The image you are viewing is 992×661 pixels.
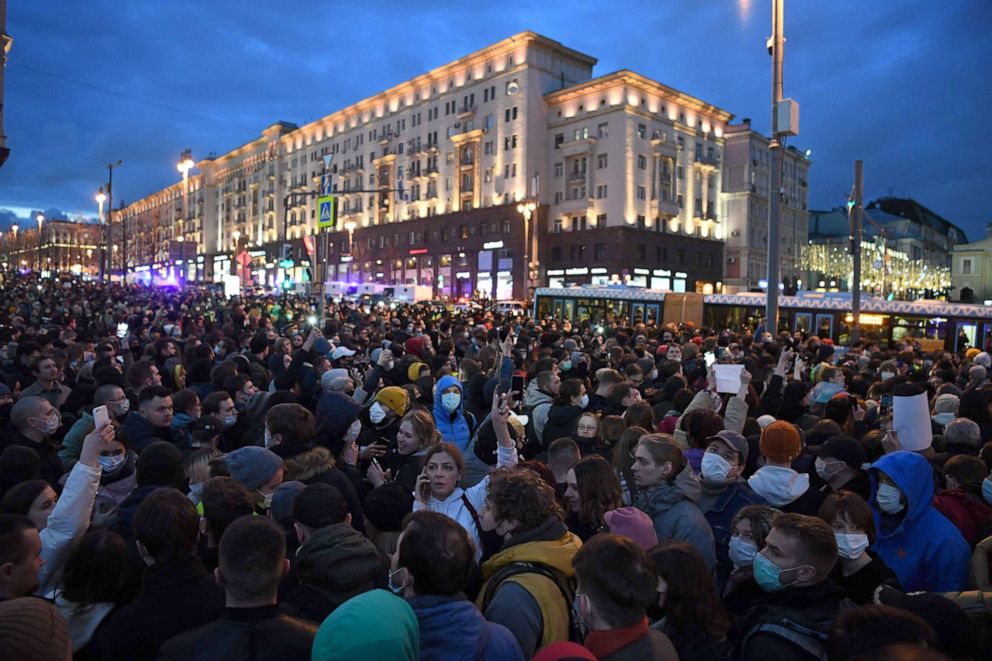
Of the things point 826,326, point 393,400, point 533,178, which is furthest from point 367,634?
point 533,178

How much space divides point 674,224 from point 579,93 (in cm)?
1534

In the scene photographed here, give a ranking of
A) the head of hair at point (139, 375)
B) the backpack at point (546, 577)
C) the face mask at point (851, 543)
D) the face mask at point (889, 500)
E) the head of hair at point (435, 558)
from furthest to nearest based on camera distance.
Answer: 1. the head of hair at point (139, 375)
2. the face mask at point (889, 500)
3. the face mask at point (851, 543)
4. the backpack at point (546, 577)
5. the head of hair at point (435, 558)

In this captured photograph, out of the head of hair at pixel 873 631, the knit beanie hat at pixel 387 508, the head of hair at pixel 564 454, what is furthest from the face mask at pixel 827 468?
the knit beanie hat at pixel 387 508

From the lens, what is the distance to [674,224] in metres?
61.6

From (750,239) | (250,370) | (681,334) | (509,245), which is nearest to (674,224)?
(750,239)

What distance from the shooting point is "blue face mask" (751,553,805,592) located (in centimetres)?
282

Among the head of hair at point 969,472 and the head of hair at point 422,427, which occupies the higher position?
the head of hair at point 422,427

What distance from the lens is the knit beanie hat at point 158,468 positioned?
3809 mm

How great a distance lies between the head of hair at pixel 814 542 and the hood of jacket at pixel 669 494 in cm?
105

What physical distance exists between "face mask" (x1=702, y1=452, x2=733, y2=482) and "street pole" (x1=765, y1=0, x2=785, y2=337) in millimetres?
12142

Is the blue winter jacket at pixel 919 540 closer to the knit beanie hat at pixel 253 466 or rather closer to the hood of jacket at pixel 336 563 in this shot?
the hood of jacket at pixel 336 563

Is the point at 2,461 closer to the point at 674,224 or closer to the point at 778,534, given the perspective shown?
the point at 778,534

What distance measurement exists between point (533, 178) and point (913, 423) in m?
57.6

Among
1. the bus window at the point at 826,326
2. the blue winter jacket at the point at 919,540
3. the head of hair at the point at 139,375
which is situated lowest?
the blue winter jacket at the point at 919,540
